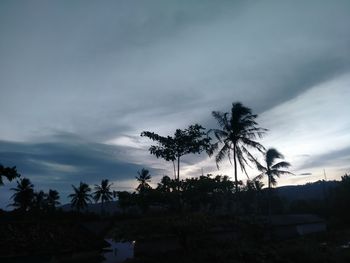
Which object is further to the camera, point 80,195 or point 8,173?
point 80,195

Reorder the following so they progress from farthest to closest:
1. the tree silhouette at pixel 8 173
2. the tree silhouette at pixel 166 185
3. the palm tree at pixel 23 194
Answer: the palm tree at pixel 23 194, the tree silhouette at pixel 166 185, the tree silhouette at pixel 8 173

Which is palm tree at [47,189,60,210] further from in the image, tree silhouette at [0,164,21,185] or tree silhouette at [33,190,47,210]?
tree silhouette at [0,164,21,185]

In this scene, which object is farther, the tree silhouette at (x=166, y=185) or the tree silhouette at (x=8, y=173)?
the tree silhouette at (x=166, y=185)

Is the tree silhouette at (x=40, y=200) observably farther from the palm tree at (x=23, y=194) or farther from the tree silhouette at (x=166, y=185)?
the tree silhouette at (x=166, y=185)

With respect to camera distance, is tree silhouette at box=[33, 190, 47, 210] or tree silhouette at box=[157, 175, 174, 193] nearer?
tree silhouette at box=[157, 175, 174, 193]

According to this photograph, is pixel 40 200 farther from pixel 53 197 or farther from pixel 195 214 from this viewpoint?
pixel 195 214

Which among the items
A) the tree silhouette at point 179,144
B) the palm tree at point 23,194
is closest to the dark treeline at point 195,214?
the tree silhouette at point 179,144

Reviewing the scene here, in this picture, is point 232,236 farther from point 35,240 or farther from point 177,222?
point 35,240

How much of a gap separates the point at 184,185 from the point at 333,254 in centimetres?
1016

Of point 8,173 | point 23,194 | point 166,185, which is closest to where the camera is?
point 8,173

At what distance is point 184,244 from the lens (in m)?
21.7

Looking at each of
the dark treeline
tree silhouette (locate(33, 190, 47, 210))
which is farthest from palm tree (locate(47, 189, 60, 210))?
the dark treeline

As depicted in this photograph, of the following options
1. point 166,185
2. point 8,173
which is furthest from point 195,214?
point 8,173

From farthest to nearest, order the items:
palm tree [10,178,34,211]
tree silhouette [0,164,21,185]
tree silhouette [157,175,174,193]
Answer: palm tree [10,178,34,211]
tree silhouette [157,175,174,193]
tree silhouette [0,164,21,185]
